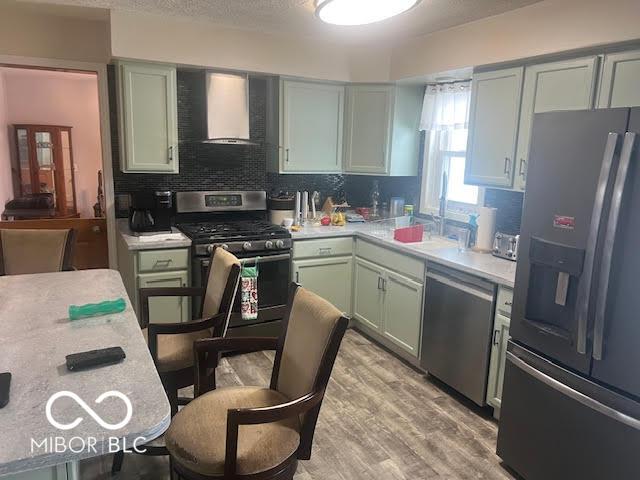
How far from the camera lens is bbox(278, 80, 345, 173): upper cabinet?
147 inches

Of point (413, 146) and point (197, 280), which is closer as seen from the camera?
point (197, 280)

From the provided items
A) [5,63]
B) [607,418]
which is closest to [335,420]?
[607,418]

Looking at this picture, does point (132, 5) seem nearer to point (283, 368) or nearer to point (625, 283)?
point (283, 368)

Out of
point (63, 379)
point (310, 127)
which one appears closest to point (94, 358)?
point (63, 379)

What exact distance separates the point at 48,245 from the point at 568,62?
3.09m

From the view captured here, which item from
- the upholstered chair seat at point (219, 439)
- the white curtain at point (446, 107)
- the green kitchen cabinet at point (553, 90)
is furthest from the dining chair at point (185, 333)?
the white curtain at point (446, 107)

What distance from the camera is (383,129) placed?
3812mm

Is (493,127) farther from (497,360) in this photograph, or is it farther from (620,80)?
(497,360)

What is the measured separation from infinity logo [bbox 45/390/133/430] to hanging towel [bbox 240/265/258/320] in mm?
1717

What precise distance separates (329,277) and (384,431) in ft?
4.73

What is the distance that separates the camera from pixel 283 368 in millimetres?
1835

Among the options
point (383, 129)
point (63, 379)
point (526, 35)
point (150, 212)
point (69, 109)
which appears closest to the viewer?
point (63, 379)

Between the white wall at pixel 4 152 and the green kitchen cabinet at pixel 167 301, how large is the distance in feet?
11.2

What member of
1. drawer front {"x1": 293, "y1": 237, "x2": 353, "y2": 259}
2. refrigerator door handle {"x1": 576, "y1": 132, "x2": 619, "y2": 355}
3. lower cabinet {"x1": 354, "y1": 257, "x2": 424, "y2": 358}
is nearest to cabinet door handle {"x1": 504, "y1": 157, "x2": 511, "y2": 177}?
lower cabinet {"x1": 354, "y1": 257, "x2": 424, "y2": 358}
